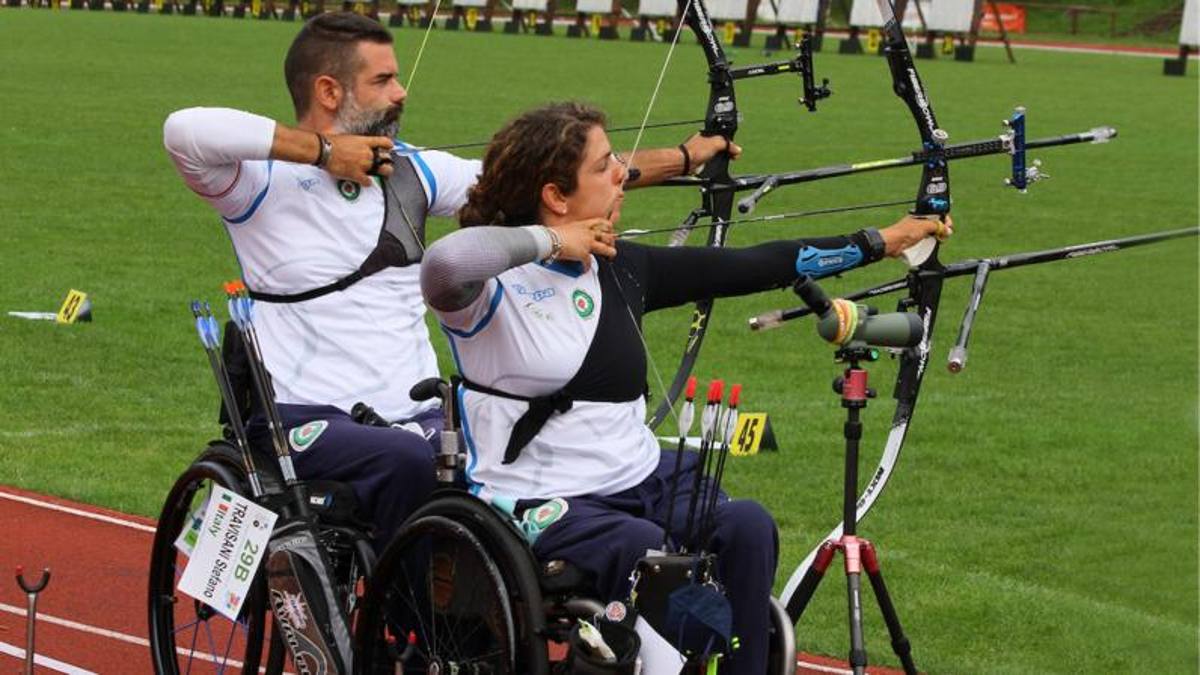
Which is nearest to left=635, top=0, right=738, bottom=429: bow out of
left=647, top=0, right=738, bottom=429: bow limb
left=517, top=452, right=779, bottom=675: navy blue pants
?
left=647, top=0, right=738, bottom=429: bow limb

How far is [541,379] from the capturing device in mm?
4406

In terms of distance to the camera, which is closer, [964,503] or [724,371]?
[964,503]

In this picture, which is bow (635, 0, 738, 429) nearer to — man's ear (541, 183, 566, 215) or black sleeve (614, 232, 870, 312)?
black sleeve (614, 232, 870, 312)

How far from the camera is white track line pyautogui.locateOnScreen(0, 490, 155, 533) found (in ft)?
24.5

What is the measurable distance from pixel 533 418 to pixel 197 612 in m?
1.35

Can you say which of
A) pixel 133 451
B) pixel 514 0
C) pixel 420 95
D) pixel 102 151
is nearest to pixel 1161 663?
pixel 133 451

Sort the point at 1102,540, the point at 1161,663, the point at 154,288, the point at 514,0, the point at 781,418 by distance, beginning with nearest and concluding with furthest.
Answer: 1. the point at 1161,663
2. the point at 1102,540
3. the point at 781,418
4. the point at 154,288
5. the point at 514,0

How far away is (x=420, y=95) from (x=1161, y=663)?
84.1 feet

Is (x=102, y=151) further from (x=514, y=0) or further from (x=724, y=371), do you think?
(x=514, y=0)

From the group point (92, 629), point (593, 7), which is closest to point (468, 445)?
point (92, 629)

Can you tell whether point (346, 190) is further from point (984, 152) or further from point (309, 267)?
point (984, 152)

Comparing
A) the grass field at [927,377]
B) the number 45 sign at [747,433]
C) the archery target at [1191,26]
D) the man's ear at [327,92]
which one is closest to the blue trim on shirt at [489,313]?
the man's ear at [327,92]

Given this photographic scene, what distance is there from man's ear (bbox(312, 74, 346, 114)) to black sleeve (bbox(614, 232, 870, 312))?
1.08 m

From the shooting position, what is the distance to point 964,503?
Answer: 845 centimetres
